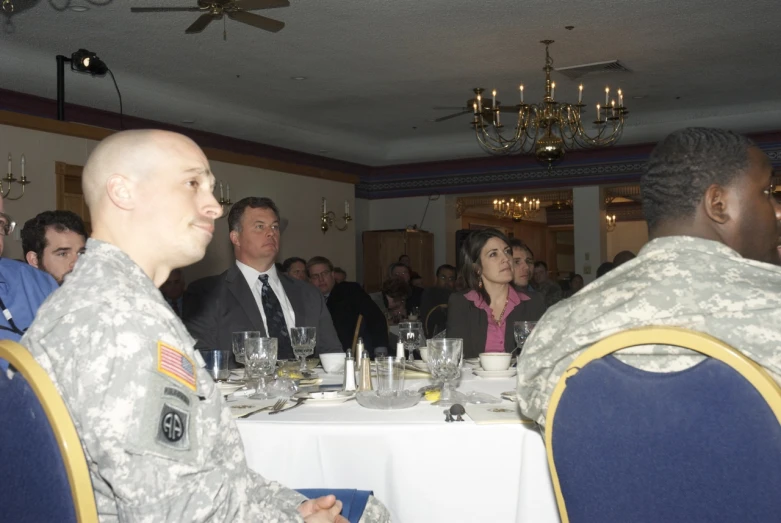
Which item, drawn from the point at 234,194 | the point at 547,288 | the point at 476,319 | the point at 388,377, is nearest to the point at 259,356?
the point at 388,377

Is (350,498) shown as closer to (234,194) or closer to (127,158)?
(127,158)

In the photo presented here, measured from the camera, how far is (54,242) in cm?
359

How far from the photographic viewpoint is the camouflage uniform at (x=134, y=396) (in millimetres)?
1178

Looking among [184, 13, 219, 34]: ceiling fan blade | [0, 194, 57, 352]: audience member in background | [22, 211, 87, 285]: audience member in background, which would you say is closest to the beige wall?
[184, 13, 219, 34]: ceiling fan blade

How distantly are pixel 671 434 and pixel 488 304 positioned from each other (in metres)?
2.96

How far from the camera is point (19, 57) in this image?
7453mm

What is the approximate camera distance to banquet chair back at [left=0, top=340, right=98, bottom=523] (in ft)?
4.03

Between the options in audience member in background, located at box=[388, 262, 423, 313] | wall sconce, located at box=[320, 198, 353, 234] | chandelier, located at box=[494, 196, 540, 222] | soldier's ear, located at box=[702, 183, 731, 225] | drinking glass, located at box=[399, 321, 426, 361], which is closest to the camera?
soldier's ear, located at box=[702, 183, 731, 225]

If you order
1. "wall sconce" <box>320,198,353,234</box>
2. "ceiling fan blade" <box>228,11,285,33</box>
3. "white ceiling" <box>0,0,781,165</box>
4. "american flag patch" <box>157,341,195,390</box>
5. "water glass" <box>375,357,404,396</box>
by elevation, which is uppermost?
"white ceiling" <box>0,0,781,165</box>

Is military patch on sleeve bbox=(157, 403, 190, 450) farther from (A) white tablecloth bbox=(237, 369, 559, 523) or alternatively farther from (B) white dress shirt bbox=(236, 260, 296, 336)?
(B) white dress shirt bbox=(236, 260, 296, 336)

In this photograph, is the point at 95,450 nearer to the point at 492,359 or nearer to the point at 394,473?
the point at 394,473

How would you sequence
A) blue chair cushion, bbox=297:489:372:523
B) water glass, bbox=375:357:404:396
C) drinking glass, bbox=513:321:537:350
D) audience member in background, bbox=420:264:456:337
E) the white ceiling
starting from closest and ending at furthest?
blue chair cushion, bbox=297:489:372:523, water glass, bbox=375:357:404:396, drinking glass, bbox=513:321:537:350, audience member in background, bbox=420:264:456:337, the white ceiling

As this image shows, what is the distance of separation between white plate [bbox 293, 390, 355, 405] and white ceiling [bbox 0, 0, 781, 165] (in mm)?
4563

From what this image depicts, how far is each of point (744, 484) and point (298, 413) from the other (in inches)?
49.4
